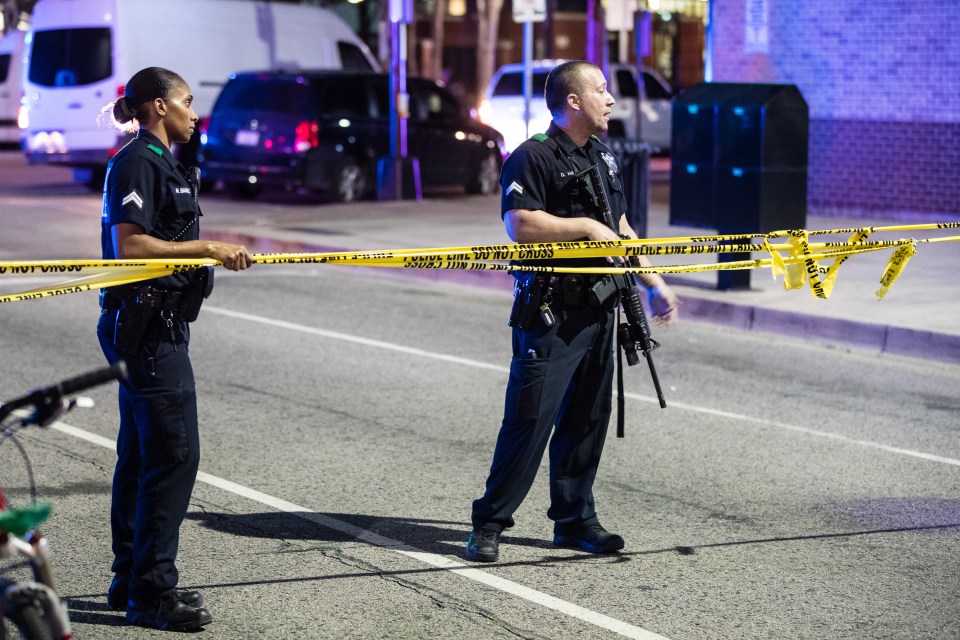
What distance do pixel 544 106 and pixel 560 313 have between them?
21.7m

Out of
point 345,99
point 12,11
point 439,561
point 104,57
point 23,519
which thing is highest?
point 12,11

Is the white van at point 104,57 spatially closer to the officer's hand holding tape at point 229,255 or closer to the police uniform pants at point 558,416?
the police uniform pants at point 558,416

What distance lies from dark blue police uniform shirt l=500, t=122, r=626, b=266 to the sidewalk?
5593 millimetres

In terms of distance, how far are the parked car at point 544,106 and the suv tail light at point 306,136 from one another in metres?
6.29

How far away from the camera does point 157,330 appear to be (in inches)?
185

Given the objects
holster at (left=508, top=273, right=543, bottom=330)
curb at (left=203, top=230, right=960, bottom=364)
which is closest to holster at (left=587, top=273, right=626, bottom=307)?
holster at (left=508, top=273, right=543, bottom=330)

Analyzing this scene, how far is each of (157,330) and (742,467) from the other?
3.43 m

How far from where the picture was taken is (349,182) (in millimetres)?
21141

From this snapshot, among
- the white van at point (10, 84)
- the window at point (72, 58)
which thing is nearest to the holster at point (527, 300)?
the window at point (72, 58)

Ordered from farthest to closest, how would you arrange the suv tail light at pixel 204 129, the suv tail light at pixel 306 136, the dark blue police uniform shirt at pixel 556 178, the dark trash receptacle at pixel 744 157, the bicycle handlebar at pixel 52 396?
1. the suv tail light at pixel 204 129
2. the suv tail light at pixel 306 136
3. the dark trash receptacle at pixel 744 157
4. the dark blue police uniform shirt at pixel 556 178
5. the bicycle handlebar at pixel 52 396

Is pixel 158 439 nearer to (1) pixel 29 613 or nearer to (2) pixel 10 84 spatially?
(1) pixel 29 613

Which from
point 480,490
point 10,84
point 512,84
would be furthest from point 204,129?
point 480,490

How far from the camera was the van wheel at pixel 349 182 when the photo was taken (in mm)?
20953

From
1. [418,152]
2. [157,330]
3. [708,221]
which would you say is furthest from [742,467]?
[418,152]
